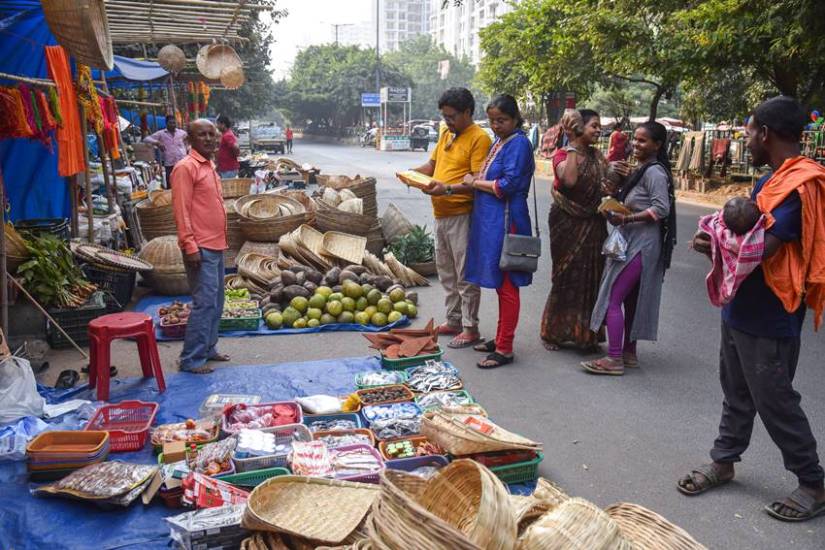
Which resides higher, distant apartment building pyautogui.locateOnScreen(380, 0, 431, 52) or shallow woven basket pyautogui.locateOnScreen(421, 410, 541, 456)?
distant apartment building pyautogui.locateOnScreen(380, 0, 431, 52)

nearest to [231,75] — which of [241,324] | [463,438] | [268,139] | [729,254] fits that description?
[241,324]

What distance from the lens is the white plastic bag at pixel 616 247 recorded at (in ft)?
16.6

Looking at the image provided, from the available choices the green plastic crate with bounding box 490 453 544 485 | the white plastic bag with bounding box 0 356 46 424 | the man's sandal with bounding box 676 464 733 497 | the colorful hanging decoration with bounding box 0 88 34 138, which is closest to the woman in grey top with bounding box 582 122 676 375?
the man's sandal with bounding box 676 464 733 497

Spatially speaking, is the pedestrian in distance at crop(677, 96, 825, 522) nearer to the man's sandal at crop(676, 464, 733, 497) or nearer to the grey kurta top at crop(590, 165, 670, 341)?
the man's sandal at crop(676, 464, 733, 497)

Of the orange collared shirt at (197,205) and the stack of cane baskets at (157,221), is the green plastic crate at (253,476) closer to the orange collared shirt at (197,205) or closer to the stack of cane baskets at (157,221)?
the orange collared shirt at (197,205)

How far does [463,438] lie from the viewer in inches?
136

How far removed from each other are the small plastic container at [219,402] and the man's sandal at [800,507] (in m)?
3.10

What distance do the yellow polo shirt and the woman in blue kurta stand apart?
0.19 m

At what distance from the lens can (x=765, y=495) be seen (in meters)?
3.52

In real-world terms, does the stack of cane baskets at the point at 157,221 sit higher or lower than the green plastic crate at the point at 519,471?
higher

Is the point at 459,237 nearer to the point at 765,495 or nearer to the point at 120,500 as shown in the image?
the point at 765,495

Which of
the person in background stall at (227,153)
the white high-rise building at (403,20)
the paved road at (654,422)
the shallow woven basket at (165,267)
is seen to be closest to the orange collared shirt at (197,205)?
the paved road at (654,422)

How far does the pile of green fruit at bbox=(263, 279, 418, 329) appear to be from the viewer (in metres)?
6.61

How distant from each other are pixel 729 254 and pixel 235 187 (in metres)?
9.12
